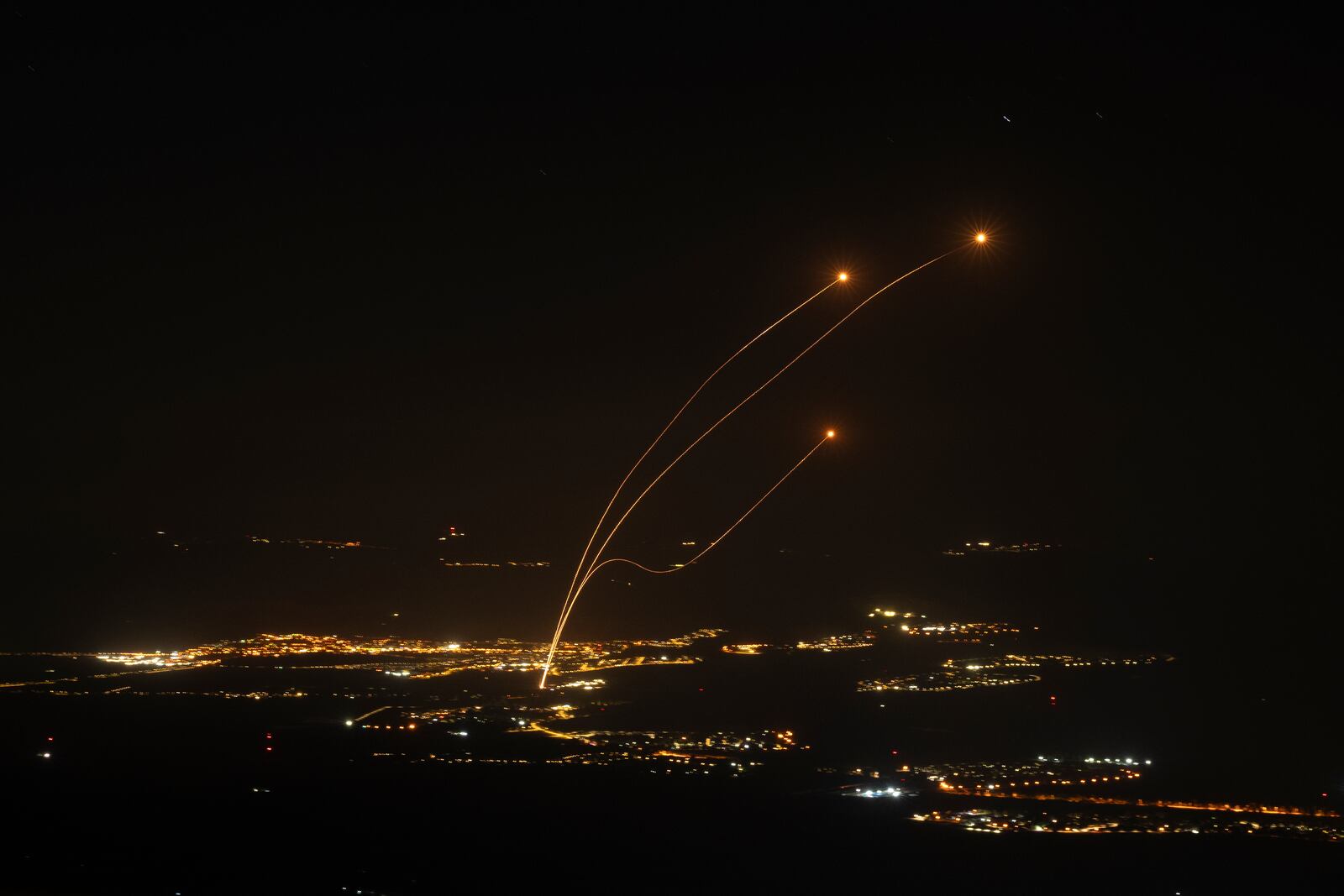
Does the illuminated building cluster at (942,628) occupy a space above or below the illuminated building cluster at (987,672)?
above

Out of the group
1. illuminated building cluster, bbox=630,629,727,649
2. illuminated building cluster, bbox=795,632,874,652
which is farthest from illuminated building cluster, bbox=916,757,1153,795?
illuminated building cluster, bbox=630,629,727,649

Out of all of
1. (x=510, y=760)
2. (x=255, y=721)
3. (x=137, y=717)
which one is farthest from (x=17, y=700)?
(x=510, y=760)

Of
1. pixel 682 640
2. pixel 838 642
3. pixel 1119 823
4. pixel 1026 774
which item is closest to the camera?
pixel 1119 823

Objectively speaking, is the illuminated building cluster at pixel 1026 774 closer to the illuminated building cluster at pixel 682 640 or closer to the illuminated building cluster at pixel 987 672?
the illuminated building cluster at pixel 987 672

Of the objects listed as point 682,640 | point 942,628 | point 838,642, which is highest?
point 942,628

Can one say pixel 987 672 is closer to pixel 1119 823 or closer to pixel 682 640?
pixel 682 640

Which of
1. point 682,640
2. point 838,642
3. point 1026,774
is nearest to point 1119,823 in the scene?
point 1026,774

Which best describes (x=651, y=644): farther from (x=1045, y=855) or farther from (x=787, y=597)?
(x=1045, y=855)

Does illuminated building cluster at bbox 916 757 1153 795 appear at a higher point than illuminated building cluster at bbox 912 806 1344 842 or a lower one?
higher

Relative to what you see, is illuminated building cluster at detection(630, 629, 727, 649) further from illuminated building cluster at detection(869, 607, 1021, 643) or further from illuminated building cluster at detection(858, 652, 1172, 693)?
illuminated building cluster at detection(858, 652, 1172, 693)

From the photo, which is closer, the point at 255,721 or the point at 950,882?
the point at 950,882

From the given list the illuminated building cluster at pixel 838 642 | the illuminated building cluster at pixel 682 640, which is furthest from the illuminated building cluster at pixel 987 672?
the illuminated building cluster at pixel 682 640
